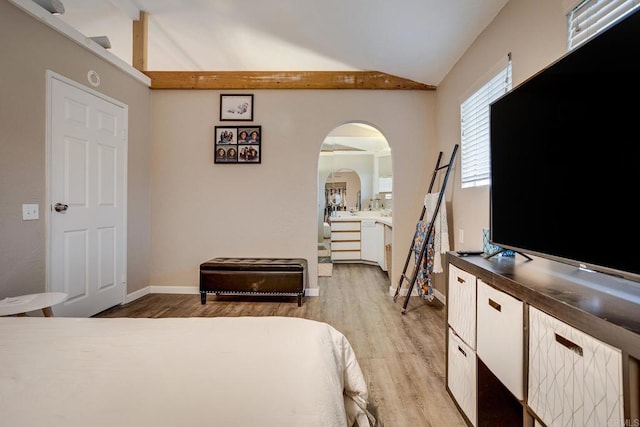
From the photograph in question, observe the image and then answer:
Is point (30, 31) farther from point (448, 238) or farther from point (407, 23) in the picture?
point (448, 238)

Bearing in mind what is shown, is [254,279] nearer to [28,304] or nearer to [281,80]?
[28,304]

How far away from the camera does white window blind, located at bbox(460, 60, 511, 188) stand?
221cm

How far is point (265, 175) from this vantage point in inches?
142

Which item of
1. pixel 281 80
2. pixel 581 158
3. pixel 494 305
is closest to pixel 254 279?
pixel 281 80

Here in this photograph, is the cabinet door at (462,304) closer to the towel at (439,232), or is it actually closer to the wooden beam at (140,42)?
the towel at (439,232)

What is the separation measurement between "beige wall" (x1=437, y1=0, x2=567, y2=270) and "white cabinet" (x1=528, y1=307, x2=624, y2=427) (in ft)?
4.90

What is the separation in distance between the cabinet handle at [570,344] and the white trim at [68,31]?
358 centimetres

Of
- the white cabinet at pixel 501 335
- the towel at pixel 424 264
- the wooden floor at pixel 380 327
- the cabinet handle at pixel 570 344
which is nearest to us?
the cabinet handle at pixel 570 344

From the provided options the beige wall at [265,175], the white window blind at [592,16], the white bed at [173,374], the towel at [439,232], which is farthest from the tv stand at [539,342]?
the beige wall at [265,175]

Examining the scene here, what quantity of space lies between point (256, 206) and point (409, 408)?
265cm

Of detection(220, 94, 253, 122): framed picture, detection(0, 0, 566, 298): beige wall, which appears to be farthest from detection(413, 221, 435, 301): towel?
detection(220, 94, 253, 122): framed picture

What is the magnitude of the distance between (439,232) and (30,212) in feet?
11.3

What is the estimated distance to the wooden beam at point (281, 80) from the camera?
3520 millimetres

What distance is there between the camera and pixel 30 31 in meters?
2.21
